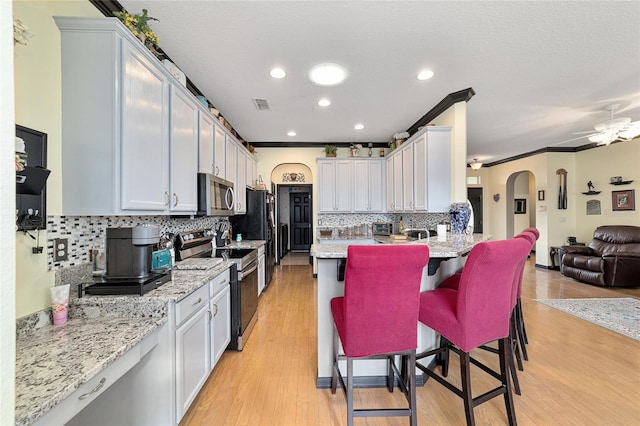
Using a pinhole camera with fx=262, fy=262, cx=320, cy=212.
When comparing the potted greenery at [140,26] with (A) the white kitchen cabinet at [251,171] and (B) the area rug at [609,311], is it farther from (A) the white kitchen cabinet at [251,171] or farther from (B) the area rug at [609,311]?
(B) the area rug at [609,311]

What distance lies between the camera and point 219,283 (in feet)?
7.16

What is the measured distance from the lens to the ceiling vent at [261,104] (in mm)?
3299

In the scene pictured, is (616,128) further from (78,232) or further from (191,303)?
(78,232)

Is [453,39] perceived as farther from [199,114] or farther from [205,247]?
[205,247]

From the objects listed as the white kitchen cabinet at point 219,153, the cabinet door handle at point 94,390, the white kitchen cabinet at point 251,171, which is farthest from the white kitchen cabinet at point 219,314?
the white kitchen cabinet at point 251,171

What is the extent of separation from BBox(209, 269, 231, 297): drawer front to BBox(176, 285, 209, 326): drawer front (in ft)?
0.29

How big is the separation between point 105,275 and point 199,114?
5.57 ft

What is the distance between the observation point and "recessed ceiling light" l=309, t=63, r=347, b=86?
2.51 meters

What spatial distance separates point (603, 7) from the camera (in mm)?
1830

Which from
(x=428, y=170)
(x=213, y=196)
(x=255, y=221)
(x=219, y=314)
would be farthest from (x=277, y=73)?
(x=255, y=221)

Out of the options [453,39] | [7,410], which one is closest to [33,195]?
[7,410]

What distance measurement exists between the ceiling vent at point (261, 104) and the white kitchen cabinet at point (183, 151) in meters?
1.00

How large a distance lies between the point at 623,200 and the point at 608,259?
1.55m

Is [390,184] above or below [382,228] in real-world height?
above
